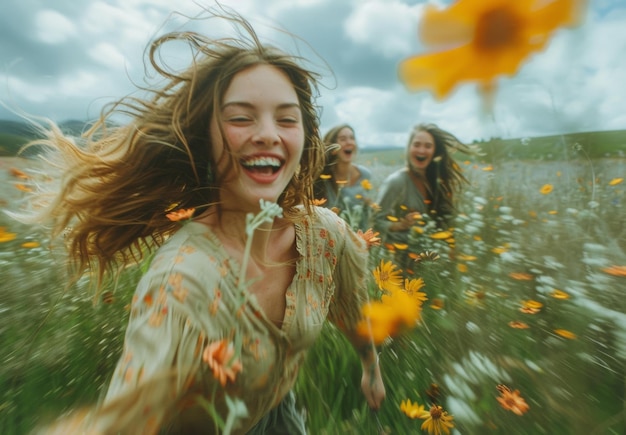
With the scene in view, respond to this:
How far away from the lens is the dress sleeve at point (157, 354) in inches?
14.8

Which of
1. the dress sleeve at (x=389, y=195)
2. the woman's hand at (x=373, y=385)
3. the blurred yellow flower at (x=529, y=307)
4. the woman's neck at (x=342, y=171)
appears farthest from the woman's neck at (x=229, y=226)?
the woman's neck at (x=342, y=171)

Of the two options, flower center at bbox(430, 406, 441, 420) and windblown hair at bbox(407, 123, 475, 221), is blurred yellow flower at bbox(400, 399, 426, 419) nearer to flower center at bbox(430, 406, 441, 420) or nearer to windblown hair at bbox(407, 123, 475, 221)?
flower center at bbox(430, 406, 441, 420)

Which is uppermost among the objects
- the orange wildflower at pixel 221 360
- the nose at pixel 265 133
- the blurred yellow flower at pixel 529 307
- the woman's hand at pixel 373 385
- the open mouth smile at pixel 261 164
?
the nose at pixel 265 133

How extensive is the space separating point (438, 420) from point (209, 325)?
42 centimetres

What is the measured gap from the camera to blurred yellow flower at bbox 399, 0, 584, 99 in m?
0.25

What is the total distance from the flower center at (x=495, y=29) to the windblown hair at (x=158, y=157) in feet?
1.68

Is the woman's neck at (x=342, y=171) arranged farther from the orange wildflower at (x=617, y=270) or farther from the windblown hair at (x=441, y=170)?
the orange wildflower at (x=617, y=270)

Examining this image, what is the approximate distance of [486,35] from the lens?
0.27 metres

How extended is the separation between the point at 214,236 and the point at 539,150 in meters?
0.55

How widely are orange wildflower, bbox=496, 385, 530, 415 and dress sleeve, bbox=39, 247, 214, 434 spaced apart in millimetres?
426

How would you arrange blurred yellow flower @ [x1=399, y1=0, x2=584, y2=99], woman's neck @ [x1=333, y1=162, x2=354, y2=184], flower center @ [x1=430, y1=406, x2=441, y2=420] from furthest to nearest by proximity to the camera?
woman's neck @ [x1=333, y1=162, x2=354, y2=184], flower center @ [x1=430, y1=406, x2=441, y2=420], blurred yellow flower @ [x1=399, y1=0, x2=584, y2=99]

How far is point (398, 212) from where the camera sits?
2.29 m

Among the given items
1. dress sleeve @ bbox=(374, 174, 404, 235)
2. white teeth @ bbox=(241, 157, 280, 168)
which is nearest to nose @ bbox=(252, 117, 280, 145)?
white teeth @ bbox=(241, 157, 280, 168)

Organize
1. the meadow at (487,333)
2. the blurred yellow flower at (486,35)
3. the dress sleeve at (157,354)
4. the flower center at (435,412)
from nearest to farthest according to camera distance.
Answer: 1. the blurred yellow flower at (486,35)
2. the dress sleeve at (157,354)
3. the meadow at (487,333)
4. the flower center at (435,412)
